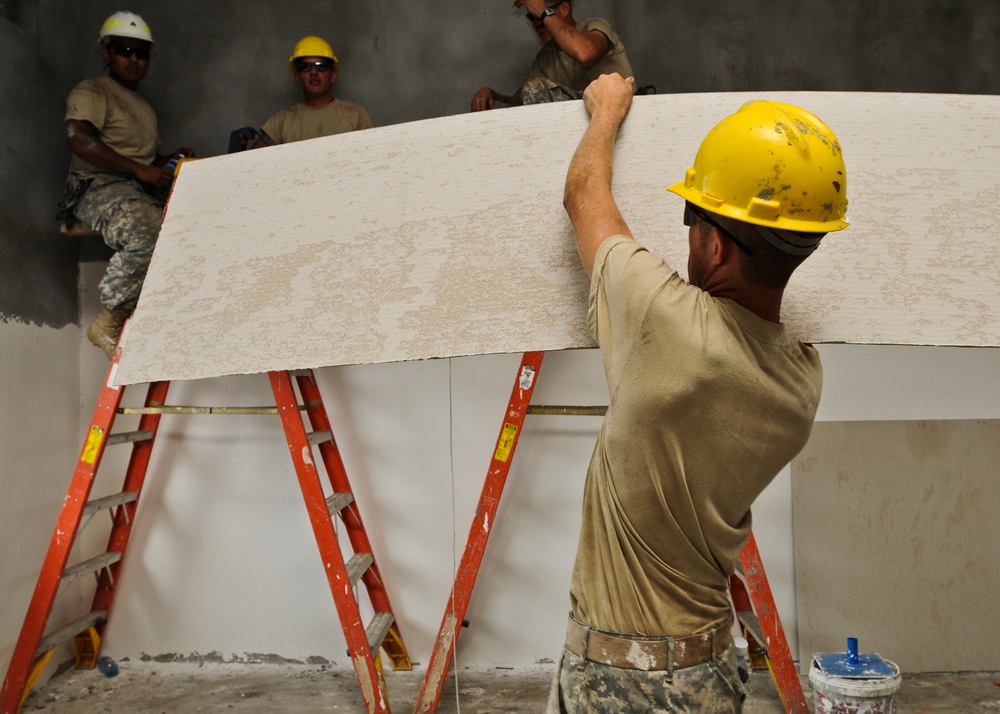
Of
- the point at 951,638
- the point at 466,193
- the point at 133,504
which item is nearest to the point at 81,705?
the point at 133,504

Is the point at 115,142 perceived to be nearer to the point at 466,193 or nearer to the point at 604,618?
the point at 466,193

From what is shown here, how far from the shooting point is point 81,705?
2.86 meters

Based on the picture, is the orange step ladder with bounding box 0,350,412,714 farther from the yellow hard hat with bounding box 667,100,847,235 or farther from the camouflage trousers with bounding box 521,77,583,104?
the yellow hard hat with bounding box 667,100,847,235

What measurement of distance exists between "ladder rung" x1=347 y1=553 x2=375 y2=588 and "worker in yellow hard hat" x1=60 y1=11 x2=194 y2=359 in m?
1.23

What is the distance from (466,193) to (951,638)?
276 cm

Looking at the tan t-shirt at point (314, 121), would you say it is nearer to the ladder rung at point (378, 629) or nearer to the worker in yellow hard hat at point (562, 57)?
the worker in yellow hard hat at point (562, 57)

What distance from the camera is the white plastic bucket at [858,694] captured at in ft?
7.77

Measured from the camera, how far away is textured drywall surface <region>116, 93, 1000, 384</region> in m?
1.34

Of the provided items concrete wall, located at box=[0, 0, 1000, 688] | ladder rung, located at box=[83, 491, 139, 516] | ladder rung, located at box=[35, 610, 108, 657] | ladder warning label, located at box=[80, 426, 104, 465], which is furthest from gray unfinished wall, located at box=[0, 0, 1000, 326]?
ladder rung, located at box=[35, 610, 108, 657]

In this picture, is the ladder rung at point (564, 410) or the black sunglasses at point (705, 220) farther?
the ladder rung at point (564, 410)

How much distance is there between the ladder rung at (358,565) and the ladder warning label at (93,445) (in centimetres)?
99

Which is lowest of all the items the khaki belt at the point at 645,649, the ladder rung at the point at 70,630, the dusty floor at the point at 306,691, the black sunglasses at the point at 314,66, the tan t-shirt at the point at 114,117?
the dusty floor at the point at 306,691

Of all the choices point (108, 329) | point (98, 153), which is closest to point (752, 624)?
point (108, 329)

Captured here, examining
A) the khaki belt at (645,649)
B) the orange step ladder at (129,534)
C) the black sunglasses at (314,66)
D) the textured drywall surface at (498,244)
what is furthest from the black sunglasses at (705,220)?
the black sunglasses at (314,66)
